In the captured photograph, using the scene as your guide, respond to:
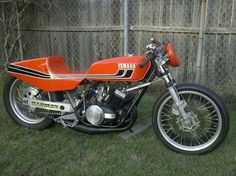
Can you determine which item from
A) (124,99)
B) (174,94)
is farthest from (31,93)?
(174,94)

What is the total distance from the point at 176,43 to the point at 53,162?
3001mm

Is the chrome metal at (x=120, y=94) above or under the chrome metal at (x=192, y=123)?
above

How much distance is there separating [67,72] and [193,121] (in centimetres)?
158

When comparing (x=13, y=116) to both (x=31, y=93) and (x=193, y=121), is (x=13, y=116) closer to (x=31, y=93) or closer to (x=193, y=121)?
(x=31, y=93)

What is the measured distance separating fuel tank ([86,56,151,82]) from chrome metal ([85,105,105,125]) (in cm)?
33

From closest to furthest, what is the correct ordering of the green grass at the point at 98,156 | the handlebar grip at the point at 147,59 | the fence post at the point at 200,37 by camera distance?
the green grass at the point at 98,156
the handlebar grip at the point at 147,59
the fence post at the point at 200,37

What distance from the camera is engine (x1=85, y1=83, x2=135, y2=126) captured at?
3.08 meters

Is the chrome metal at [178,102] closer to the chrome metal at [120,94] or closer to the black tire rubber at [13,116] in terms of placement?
the chrome metal at [120,94]

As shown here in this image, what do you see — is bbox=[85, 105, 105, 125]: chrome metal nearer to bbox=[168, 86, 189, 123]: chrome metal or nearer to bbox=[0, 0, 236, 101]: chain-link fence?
bbox=[168, 86, 189, 123]: chrome metal

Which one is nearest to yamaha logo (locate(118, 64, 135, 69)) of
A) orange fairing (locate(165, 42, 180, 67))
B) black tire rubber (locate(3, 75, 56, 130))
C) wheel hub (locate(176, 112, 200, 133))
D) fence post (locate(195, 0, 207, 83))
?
orange fairing (locate(165, 42, 180, 67))

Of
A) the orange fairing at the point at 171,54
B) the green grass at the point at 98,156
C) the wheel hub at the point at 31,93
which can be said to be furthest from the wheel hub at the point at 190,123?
the wheel hub at the point at 31,93

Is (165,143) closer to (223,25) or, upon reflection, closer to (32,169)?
(32,169)

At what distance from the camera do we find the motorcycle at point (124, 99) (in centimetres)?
288

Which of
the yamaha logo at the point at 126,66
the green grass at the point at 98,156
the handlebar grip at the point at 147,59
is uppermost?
the handlebar grip at the point at 147,59
